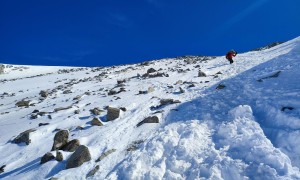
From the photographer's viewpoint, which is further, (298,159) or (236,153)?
(236,153)

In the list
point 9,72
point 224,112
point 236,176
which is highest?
point 9,72

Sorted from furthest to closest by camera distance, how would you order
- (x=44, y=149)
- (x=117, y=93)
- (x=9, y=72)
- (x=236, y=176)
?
(x=9, y=72), (x=117, y=93), (x=44, y=149), (x=236, y=176)

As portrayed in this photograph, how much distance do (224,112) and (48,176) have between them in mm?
6445

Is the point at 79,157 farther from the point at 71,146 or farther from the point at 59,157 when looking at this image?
the point at 71,146

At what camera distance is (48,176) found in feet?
29.6

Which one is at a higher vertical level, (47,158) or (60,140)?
(60,140)

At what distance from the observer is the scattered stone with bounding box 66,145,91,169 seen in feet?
30.0

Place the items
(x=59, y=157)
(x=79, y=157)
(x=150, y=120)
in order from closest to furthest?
(x=79, y=157) < (x=59, y=157) < (x=150, y=120)

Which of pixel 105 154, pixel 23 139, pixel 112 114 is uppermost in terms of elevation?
pixel 112 114

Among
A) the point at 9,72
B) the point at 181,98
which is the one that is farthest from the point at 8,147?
the point at 9,72

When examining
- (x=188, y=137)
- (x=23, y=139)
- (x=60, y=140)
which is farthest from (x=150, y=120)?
(x=23, y=139)

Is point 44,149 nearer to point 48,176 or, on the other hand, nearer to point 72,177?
point 48,176

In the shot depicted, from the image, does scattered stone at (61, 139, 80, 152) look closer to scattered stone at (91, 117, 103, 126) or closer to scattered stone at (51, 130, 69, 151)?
scattered stone at (51, 130, 69, 151)

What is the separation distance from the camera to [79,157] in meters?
9.30
